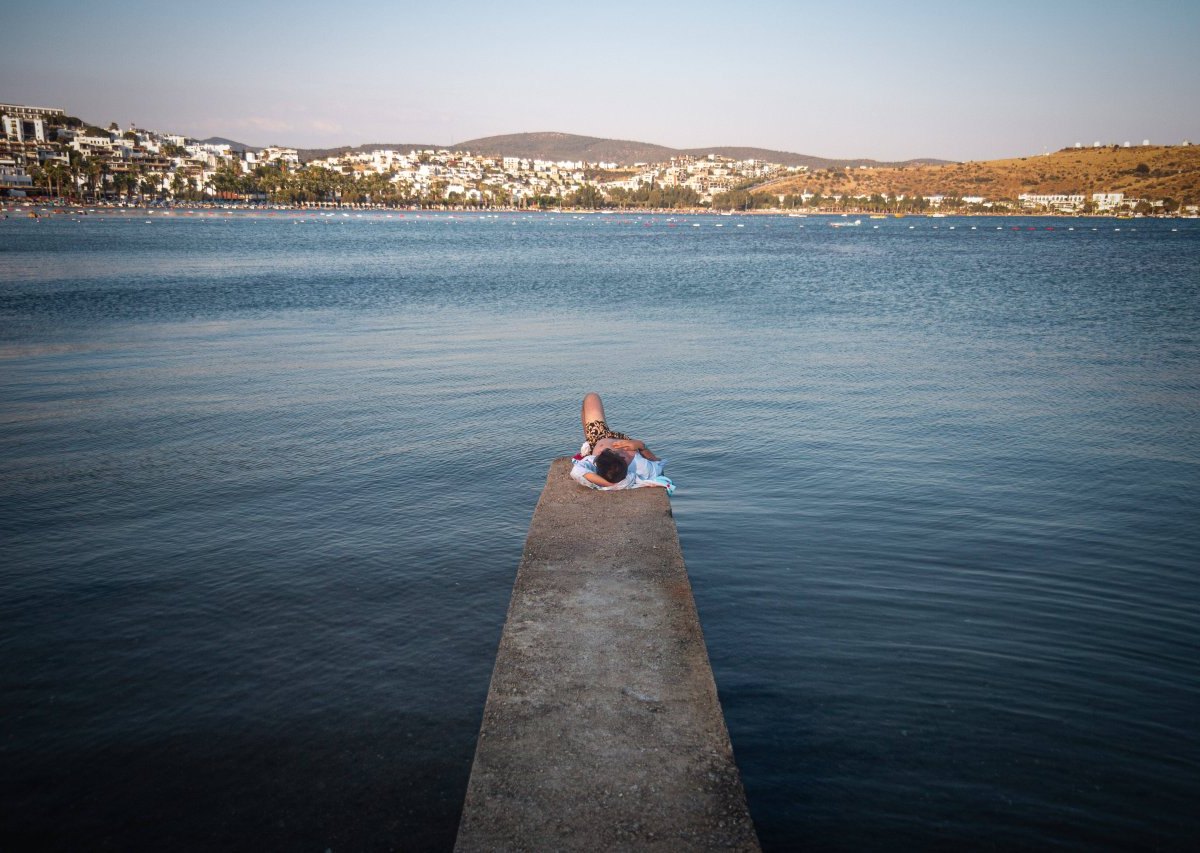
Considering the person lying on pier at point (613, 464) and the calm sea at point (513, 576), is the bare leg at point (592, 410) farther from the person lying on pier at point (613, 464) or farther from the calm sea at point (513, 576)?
the calm sea at point (513, 576)

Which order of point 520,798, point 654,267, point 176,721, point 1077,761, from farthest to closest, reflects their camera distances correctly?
point 654,267, point 176,721, point 1077,761, point 520,798

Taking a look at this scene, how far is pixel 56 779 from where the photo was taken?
5.25 metres

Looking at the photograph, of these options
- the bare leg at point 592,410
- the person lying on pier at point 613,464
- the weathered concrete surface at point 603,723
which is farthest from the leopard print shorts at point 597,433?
the weathered concrete surface at point 603,723

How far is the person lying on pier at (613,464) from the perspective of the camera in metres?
9.13

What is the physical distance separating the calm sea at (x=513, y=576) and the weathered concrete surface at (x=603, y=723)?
2.42 ft

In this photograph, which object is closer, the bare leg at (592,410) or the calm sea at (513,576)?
the calm sea at (513,576)

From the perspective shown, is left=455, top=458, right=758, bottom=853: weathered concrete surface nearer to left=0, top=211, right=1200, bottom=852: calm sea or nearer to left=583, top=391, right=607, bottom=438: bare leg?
left=0, top=211, right=1200, bottom=852: calm sea

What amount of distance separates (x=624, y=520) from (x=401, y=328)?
20195mm

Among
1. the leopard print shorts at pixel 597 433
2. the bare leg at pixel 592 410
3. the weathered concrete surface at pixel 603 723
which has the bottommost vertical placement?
the weathered concrete surface at pixel 603 723

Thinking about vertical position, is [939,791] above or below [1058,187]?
below

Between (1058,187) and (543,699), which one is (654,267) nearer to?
(543,699)

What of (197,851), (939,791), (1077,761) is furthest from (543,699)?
(1077,761)

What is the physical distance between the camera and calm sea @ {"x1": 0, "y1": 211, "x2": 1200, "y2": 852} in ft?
17.0

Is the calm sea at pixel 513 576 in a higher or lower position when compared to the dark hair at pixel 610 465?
lower
